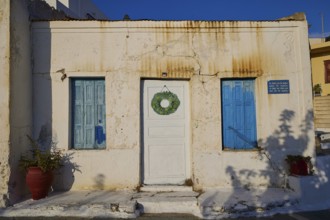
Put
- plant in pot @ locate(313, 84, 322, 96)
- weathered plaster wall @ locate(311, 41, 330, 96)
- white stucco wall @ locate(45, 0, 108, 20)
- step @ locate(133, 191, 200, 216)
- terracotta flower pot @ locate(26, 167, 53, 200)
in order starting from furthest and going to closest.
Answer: plant in pot @ locate(313, 84, 322, 96)
weathered plaster wall @ locate(311, 41, 330, 96)
white stucco wall @ locate(45, 0, 108, 20)
terracotta flower pot @ locate(26, 167, 53, 200)
step @ locate(133, 191, 200, 216)

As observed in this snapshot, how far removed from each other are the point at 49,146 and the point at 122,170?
1.69 meters

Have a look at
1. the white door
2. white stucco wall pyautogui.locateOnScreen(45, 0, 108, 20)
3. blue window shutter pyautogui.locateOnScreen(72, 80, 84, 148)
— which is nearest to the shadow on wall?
the white door

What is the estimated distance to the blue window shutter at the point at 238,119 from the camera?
235 inches

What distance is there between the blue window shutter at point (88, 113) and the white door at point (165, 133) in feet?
3.20

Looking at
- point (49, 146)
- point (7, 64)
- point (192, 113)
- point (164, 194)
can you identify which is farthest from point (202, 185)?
point (7, 64)

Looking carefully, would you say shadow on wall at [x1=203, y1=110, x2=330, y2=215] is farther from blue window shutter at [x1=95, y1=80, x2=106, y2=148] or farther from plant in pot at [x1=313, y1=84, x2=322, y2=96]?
plant in pot at [x1=313, y1=84, x2=322, y2=96]

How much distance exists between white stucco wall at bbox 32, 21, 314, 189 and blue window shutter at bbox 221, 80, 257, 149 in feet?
0.61

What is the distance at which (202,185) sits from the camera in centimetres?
575

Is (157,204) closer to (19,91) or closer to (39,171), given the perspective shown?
(39,171)

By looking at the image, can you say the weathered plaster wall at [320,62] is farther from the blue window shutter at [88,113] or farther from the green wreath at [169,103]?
the blue window shutter at [88,113]

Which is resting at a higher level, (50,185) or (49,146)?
(49,146)

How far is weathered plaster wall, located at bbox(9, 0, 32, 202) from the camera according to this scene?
5070 millimetres

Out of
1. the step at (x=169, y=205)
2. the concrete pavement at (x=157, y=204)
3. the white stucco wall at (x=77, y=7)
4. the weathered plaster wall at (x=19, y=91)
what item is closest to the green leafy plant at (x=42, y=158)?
the weathered plaster wall at (x=19, y=91)

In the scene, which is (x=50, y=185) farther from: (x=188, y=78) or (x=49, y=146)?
(x=188, y=78)
